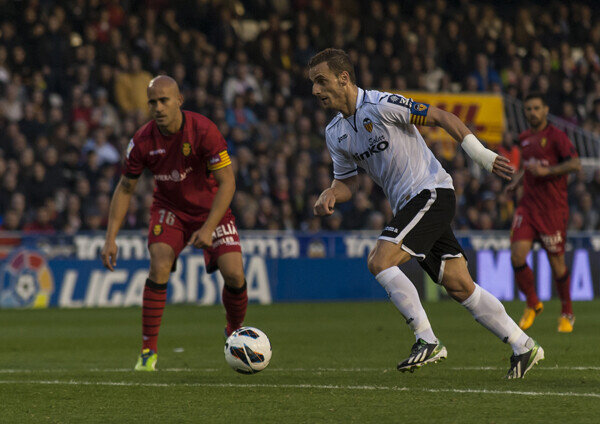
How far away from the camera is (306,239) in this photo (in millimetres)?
17828

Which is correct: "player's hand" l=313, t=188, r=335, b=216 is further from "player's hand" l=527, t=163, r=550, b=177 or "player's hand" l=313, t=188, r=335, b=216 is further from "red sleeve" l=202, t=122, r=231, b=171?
"player's hand" l=527, t=163, r=550, b=177

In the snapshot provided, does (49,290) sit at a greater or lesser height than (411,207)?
lesser

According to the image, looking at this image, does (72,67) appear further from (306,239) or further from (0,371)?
(0,371)

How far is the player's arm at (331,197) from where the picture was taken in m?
6.87

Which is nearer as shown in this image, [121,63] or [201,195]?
[201,195]

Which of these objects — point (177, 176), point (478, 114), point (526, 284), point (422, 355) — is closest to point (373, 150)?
point (422, 355)

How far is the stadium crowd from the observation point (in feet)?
57.0

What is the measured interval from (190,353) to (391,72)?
13368mm

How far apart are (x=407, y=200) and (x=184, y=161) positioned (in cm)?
202

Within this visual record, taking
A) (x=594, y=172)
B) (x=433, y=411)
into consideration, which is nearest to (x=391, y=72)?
(x=594, y=172)

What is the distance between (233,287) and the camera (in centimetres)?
860

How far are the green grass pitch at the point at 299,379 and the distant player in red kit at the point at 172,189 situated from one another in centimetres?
67

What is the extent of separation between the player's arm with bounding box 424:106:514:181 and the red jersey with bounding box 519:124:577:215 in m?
5.14

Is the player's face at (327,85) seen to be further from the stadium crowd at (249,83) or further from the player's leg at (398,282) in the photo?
the stadium crowd at (249,83)
